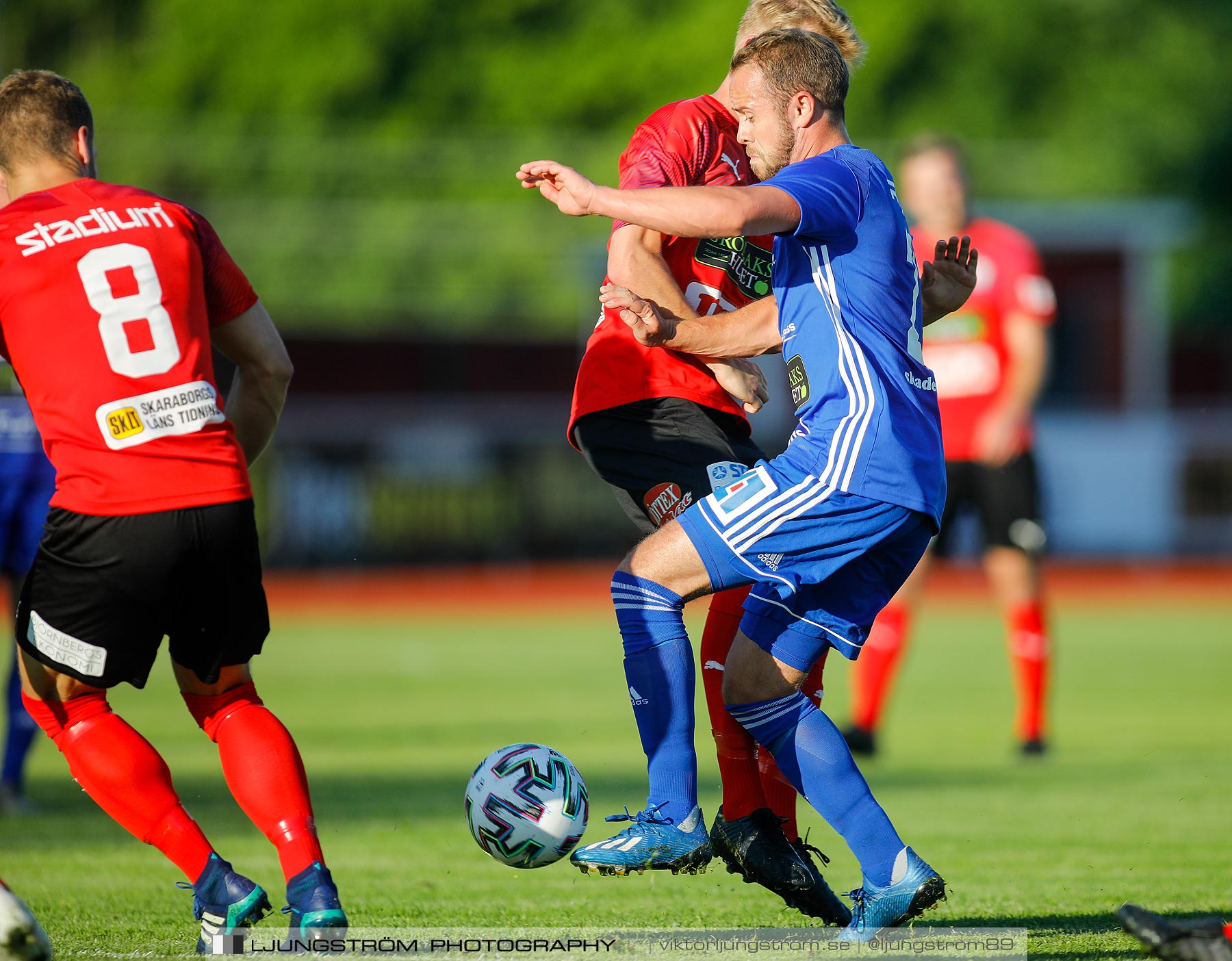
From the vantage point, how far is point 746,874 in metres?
4.48

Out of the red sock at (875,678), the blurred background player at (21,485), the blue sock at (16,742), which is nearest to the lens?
the blue sock at (16,742)

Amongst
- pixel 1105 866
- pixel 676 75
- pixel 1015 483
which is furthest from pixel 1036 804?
pixel 676 75

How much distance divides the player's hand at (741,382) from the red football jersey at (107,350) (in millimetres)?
1455

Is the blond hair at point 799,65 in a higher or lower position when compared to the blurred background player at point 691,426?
higher

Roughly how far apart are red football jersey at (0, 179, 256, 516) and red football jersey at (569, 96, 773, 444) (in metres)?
1.18

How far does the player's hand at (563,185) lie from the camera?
399cm

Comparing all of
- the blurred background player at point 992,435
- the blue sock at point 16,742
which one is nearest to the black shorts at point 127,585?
the blue sock at point 16,742

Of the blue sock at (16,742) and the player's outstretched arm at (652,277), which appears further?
the blue sock at (16,742)

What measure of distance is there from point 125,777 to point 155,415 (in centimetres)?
94

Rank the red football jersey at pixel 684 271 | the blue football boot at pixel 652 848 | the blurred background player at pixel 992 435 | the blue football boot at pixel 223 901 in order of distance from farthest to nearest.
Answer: the blurred background player at pixel 992 435 → the red football jersey at pixel 684 271 → the blue football boot at pixel 652 848 → the blue football boot at pixel 223 901

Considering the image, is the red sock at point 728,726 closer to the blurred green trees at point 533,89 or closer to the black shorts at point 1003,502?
the black shorts at point 1003,502

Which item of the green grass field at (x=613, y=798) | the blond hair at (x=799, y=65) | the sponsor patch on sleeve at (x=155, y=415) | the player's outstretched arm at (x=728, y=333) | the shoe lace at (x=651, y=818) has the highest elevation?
the blond hair at (x=799, y=65)

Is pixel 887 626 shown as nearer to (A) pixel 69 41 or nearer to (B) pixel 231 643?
(B) pixel 231 643

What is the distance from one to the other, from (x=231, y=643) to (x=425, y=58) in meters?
42.9
